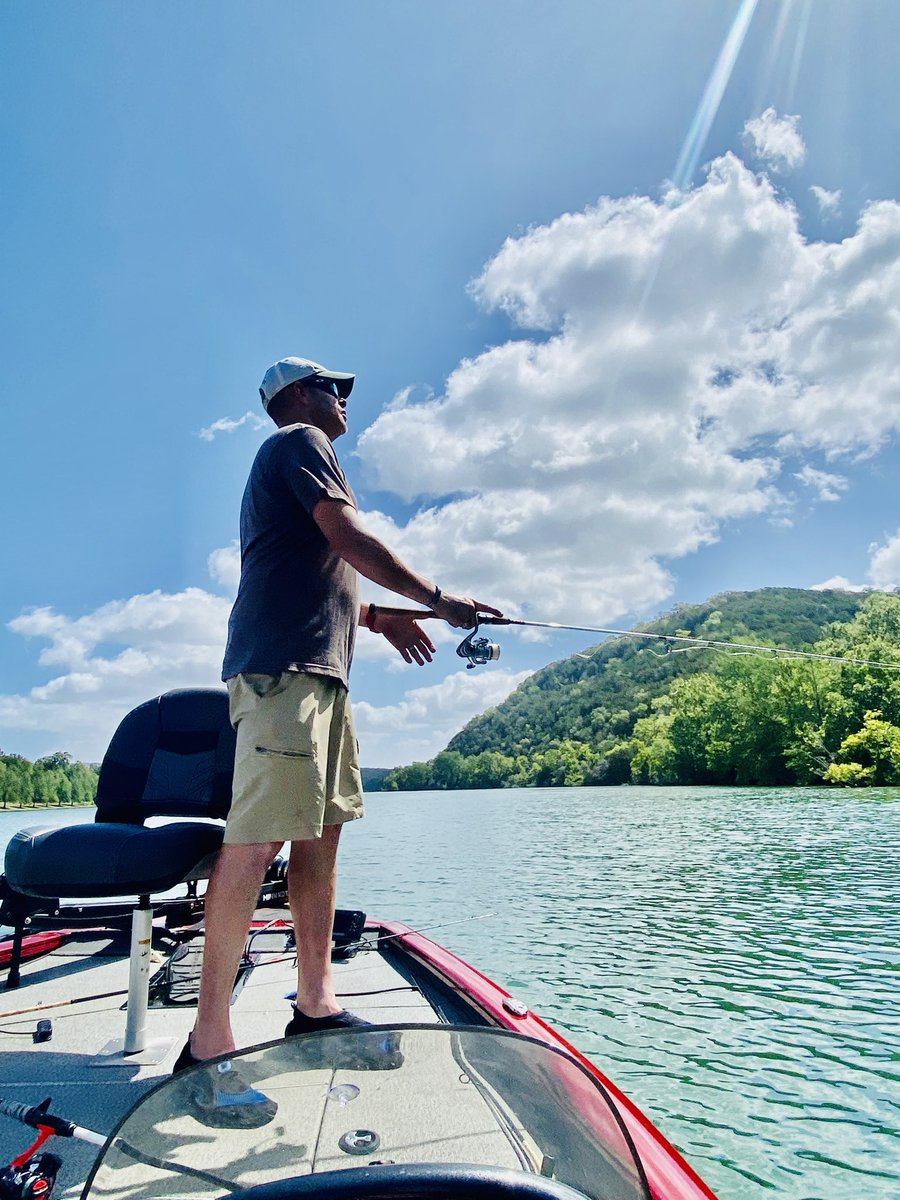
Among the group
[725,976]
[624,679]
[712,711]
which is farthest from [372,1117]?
[624,679]

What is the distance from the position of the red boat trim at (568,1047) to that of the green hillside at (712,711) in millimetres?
4661

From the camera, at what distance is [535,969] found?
7965 millimetres

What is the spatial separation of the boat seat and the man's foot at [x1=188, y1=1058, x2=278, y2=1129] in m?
1.41

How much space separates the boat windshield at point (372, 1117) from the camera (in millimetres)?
1047

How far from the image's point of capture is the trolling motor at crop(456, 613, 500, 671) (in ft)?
12.7

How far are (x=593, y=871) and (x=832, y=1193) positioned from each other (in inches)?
484

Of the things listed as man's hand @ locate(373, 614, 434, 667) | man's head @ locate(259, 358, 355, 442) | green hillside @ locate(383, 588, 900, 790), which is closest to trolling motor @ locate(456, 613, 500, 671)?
man's hand @ locate(373, 614, 434, 667)

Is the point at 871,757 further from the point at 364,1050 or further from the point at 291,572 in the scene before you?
the point at 364,1050

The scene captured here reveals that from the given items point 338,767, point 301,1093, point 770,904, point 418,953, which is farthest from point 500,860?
point 301,1093

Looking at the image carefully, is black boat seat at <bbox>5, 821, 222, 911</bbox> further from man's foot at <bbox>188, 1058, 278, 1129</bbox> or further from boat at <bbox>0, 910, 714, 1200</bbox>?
man's foot at <bbox>188, 1058, 278, 1129</bbox>

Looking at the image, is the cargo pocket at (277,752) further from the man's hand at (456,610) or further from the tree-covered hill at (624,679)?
the tree-covered hill at (624,679)

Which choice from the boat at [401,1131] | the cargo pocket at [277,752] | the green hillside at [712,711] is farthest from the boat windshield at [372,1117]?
the green hillside at [712,711]

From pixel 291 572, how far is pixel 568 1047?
1.72 meters

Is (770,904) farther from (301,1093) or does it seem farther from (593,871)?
(301,1093)
